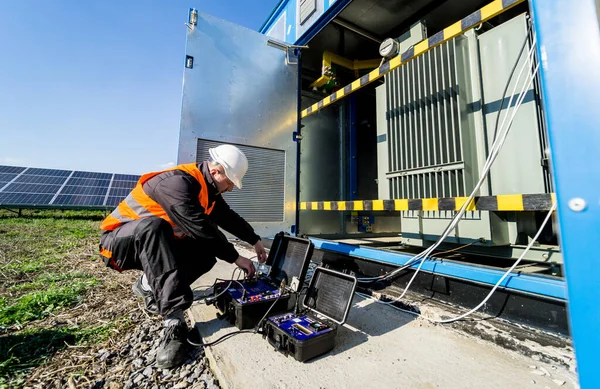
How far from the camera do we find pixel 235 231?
1996 mm

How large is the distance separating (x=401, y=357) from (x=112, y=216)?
1.81 meters

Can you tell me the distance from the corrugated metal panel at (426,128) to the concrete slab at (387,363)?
1022 millimetres

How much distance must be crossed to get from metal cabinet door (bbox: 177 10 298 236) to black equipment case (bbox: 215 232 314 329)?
3.34 ft

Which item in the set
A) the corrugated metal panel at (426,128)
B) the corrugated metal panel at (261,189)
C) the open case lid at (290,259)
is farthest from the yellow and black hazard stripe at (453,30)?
the open case lid at (290,259)

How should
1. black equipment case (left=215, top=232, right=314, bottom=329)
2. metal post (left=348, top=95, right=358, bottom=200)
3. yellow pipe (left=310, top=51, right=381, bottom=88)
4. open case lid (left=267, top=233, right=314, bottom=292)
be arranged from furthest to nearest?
1. metal post (left=348, top=95, right=358, bottom=200)
2. yellow pipe (left=310, top=51, right=381, bottom=88)
3. open case lid (left=267, top=233, right=314, bottom=292)
4. black equipment case (left=215, top=232, right=314, bottom=329)

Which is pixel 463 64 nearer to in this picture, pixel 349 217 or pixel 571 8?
pixel 571 8

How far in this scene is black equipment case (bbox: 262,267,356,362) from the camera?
3.58 feet

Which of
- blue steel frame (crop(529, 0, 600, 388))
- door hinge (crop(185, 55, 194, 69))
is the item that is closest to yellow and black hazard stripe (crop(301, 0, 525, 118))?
blue steel frame (crop(529, 0, 600, 388))

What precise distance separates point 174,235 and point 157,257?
8.1 inches

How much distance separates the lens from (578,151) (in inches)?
18.4

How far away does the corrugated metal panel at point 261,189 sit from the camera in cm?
282

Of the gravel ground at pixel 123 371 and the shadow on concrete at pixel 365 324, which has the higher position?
the shadow on concrete at pixel 365 324

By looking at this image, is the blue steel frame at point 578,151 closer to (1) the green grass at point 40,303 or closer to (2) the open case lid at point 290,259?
(2) the open case lid at point 290,259

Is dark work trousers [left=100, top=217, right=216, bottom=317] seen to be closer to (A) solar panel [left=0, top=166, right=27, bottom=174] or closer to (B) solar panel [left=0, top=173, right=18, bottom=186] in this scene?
(B) solar panel [left=0, top=173, right=18, bottom=186]
